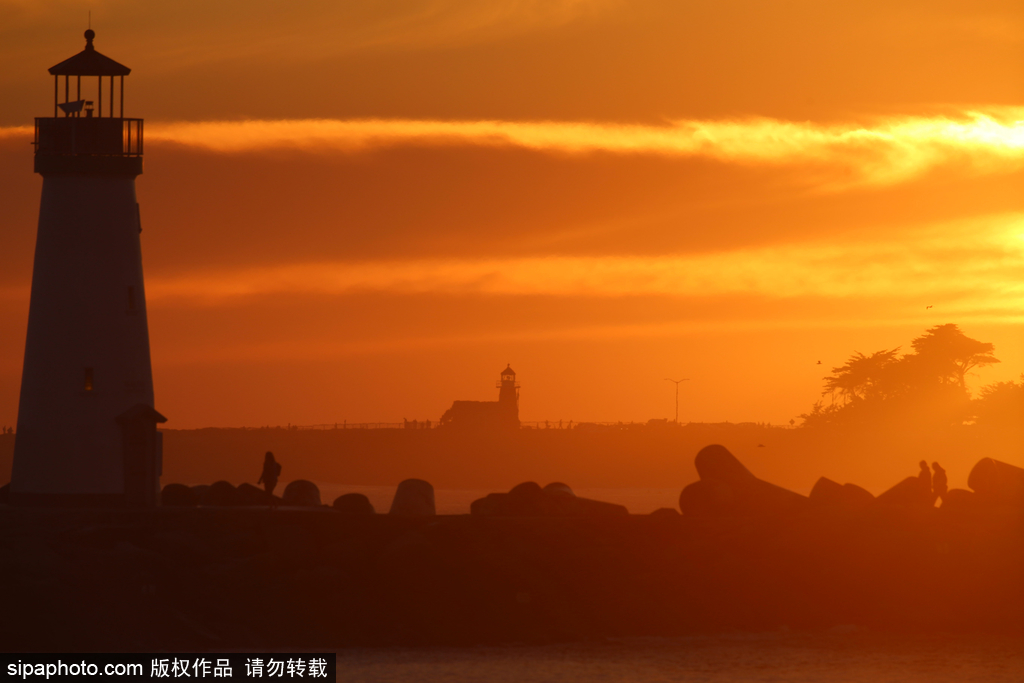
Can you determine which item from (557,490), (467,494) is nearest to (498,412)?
(467,494)

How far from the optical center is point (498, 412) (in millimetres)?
152500

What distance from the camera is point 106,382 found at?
3578 cm

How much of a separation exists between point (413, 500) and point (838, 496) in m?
11.8

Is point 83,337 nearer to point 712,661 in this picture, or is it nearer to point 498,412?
point 712,661

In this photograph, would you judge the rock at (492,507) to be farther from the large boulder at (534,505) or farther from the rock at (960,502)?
the rock at (960,502)

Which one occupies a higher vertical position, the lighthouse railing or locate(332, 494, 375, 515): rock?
the lighthouse railing

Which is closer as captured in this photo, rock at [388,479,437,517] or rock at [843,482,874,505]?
rock at [843,482,874,505]

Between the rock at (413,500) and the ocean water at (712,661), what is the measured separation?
7.66 m

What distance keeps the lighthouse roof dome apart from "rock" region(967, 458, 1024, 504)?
1017 inches

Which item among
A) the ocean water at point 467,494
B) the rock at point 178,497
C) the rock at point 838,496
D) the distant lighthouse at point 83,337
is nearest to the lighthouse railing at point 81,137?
the distant lighthouse at point 83,337

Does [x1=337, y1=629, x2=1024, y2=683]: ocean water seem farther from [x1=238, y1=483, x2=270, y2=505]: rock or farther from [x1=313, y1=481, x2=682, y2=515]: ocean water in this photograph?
[x1=313, y1=481, x2=682, y2=515]: ocean water

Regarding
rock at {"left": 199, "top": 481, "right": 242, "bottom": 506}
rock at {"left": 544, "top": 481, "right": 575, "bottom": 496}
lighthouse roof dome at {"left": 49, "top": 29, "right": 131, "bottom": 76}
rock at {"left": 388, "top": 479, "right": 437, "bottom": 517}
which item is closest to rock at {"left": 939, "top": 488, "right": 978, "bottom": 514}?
rock at {"left": 544, "top": 481, "right": 575, "bottom": 496}

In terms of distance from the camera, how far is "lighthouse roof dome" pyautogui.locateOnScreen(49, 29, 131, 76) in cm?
3672

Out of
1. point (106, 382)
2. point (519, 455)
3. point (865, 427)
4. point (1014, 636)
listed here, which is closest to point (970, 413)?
point (865, 427)
